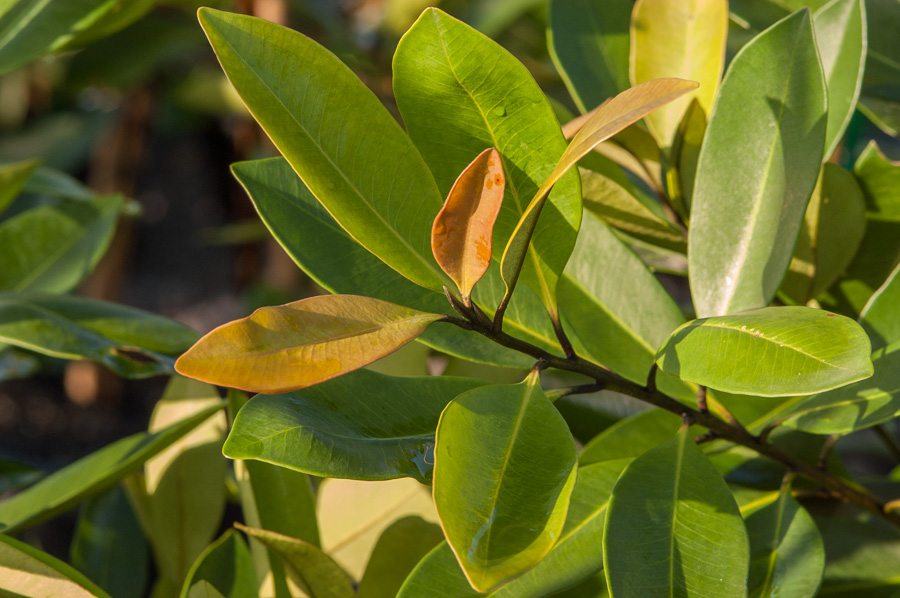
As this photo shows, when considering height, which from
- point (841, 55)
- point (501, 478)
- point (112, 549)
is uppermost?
point (841, 55)

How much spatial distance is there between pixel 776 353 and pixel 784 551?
143mm

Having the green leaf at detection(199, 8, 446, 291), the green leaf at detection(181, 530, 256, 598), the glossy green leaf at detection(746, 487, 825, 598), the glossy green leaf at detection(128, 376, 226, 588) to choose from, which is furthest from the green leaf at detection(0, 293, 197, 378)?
the glossy green leaf at detection(746, 487, 825, 598)

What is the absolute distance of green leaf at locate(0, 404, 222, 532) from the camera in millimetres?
531

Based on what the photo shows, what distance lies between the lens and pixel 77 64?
1.61 metres

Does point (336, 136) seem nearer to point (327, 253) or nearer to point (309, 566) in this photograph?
point (327, 253)

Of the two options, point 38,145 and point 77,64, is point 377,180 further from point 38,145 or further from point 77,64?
point 38,145

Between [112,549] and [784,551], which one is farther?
[112,549]

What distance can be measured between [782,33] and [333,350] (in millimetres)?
259

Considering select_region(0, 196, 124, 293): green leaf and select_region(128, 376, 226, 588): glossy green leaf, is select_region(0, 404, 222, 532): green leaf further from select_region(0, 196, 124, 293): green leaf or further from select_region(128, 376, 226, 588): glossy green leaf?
select_region(0, 196, 124, 293): green leaf

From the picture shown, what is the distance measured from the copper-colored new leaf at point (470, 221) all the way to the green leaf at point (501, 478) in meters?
0.05

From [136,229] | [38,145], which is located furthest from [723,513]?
[136,229]

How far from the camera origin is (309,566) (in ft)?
1.58

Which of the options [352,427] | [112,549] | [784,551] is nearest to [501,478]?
[352,427]

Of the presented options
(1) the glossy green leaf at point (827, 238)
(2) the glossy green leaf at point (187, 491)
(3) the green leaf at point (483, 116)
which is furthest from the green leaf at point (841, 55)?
(2) the glossy green leaf at point (187, 491)
